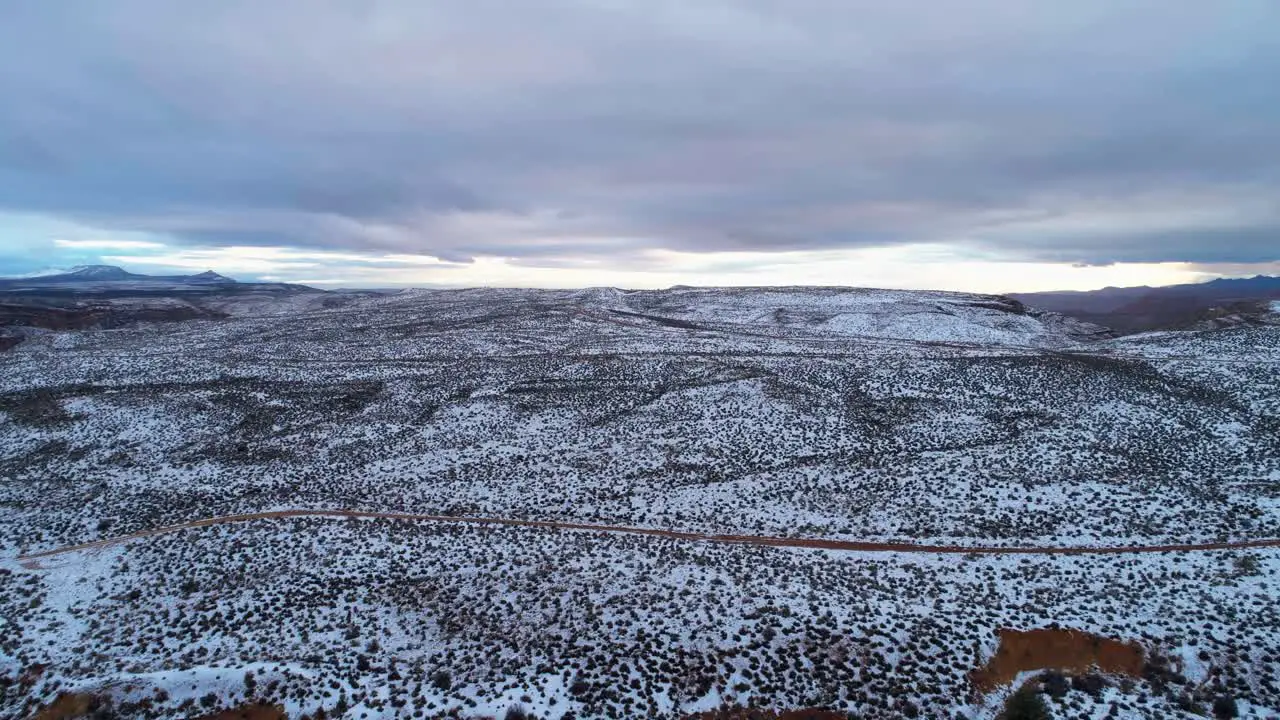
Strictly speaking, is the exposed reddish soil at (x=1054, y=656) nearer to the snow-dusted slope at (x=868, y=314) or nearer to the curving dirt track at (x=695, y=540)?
the curving dirt track at (x=695, y=540)

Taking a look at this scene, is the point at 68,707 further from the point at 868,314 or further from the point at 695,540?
the point at 868,314

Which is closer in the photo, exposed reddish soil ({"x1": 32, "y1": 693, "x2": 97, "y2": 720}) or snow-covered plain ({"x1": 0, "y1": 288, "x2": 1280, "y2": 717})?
exposed reddish soil ({"x1": 32, "y1": 693, "x2": 97, "y2": 720})

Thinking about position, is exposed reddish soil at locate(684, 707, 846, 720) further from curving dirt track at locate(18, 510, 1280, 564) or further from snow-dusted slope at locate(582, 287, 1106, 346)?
snow-dusted slope at locate(582, 287, 1106, 346)

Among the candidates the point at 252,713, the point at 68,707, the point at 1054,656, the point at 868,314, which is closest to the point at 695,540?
the point at 1054,656

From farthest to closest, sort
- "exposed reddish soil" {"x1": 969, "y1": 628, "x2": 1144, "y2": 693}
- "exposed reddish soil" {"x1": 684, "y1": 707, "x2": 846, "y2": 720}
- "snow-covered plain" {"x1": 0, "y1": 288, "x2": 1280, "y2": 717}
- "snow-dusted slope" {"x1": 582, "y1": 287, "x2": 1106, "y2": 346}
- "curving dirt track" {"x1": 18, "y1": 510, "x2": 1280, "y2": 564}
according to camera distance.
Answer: "snow-dusted slope" {"x1": 582, "y1": 287, "x2": 1106, "y2": 346}
"curving dirt track" {"x1": 18, "y1": 510, "x2": 1280, "y2": 564}
"snow-covered plain" {"x1": 0, "y1": 288, "x2": 1280, "y2": 717}
"exposed reddish soil" {"x1": 969, "y1": 628, "x2": 1144, "y2": 693}
"exposed reddish soil" {"x1": 684, "y1": 707, "x2": 846, "y2": 720}

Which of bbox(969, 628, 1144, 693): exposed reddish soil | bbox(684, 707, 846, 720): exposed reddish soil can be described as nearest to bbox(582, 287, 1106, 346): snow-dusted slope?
bbox(969, 628, 1144, 693): exposed reddish soil

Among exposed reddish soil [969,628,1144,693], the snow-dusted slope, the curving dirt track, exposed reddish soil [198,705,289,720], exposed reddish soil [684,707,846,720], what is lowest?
exposed reddish soil [198,705,289,720]
